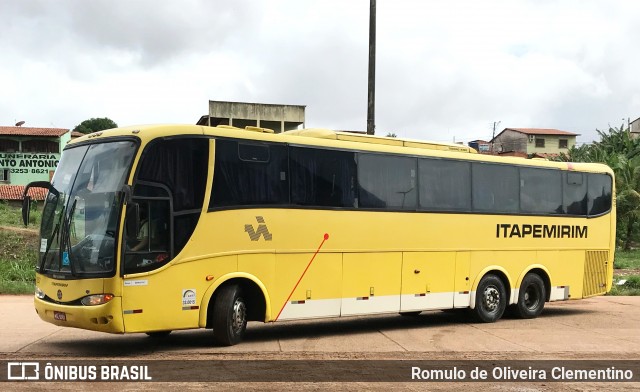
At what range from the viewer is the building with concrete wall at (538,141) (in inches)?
3548

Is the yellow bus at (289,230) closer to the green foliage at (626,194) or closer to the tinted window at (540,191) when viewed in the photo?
the tinted window at (540,191)

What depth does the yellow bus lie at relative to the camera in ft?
34.4

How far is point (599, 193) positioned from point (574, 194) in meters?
1.06

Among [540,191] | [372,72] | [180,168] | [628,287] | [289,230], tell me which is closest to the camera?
[180,168]

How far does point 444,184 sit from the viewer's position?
14.9 m

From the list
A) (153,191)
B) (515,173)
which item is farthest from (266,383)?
(515,173)

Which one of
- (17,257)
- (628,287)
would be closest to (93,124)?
(17,257)

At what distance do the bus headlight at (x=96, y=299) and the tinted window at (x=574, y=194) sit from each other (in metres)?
11.1

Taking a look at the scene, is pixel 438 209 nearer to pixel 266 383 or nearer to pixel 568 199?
pixel 568 199

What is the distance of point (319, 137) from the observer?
13422 millimetres

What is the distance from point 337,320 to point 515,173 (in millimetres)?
4989

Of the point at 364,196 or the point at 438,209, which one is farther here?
the point at 438,209

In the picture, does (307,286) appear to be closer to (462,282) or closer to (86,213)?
(86,213)

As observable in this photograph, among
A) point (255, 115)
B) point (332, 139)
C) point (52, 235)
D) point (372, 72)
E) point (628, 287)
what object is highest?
point (255, 115)
